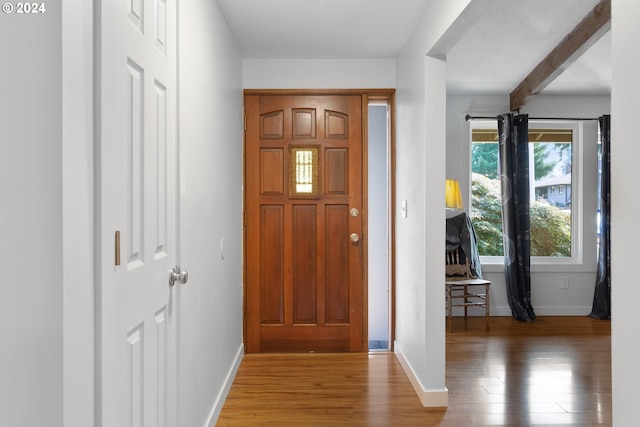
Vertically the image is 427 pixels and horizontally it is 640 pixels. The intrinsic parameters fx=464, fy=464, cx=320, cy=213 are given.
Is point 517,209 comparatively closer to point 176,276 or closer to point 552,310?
point 552,310

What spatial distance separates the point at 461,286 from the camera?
4.56m

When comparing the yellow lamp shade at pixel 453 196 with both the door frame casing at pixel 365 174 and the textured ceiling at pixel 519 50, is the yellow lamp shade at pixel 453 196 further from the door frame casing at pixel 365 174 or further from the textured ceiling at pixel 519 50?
the textured ceiling at pixel 519 50

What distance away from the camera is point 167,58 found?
1.82 metres

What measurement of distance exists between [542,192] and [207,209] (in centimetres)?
401

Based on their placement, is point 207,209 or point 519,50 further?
point 519,50

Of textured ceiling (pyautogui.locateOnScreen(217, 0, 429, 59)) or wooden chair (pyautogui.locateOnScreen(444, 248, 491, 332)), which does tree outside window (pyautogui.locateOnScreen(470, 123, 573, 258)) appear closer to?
wooden chair (pyautogui.locateOnScreen(444, 248, 491, 332))

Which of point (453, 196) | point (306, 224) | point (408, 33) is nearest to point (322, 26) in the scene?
point (408, 33)

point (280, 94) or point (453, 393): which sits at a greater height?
point (280, 94)

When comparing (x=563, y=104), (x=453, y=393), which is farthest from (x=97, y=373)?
(x=563, y=104)

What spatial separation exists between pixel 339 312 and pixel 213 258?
5.10 ft

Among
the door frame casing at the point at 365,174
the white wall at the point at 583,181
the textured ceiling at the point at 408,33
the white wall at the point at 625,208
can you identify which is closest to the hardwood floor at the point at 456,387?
the door frame casing at the point at 365,174

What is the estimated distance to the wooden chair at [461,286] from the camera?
14.5ft

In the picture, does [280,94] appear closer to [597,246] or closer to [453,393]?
[453,393]

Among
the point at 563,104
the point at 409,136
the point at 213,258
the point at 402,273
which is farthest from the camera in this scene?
the point at 563,104
